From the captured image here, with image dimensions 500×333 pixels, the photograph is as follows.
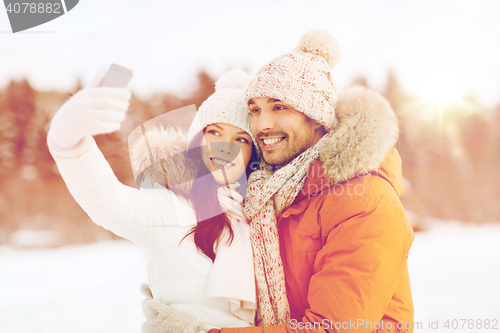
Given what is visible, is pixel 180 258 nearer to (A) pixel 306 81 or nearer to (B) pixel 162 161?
(B) pixel 162 161

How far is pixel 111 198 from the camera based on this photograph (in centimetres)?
106

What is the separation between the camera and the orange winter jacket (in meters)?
1.14

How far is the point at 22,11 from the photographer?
3.25 meters

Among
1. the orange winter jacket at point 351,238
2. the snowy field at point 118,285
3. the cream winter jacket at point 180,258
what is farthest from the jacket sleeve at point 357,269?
the snowy field at point 118,285

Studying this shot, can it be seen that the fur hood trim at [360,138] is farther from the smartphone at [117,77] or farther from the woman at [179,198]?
the smartphone at [117,77]

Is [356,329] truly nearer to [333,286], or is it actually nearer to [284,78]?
[333,286]

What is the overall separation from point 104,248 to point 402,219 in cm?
736

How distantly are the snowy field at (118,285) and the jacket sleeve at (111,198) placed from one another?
109 inches

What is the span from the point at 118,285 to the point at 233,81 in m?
4.50

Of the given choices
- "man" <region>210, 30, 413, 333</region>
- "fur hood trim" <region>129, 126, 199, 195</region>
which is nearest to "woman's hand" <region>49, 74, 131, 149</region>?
"fur hood trim" <region>129, 126, 199, 195</region>

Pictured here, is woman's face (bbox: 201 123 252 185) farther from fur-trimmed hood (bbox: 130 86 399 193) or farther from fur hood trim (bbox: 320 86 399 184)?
fur hood trim (bbox: 320 86 399 184)

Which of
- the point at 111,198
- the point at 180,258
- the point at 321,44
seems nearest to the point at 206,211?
the point at 180,258

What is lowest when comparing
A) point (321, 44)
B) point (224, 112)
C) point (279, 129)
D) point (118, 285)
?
point (118, 285)

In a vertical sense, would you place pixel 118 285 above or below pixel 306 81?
below
